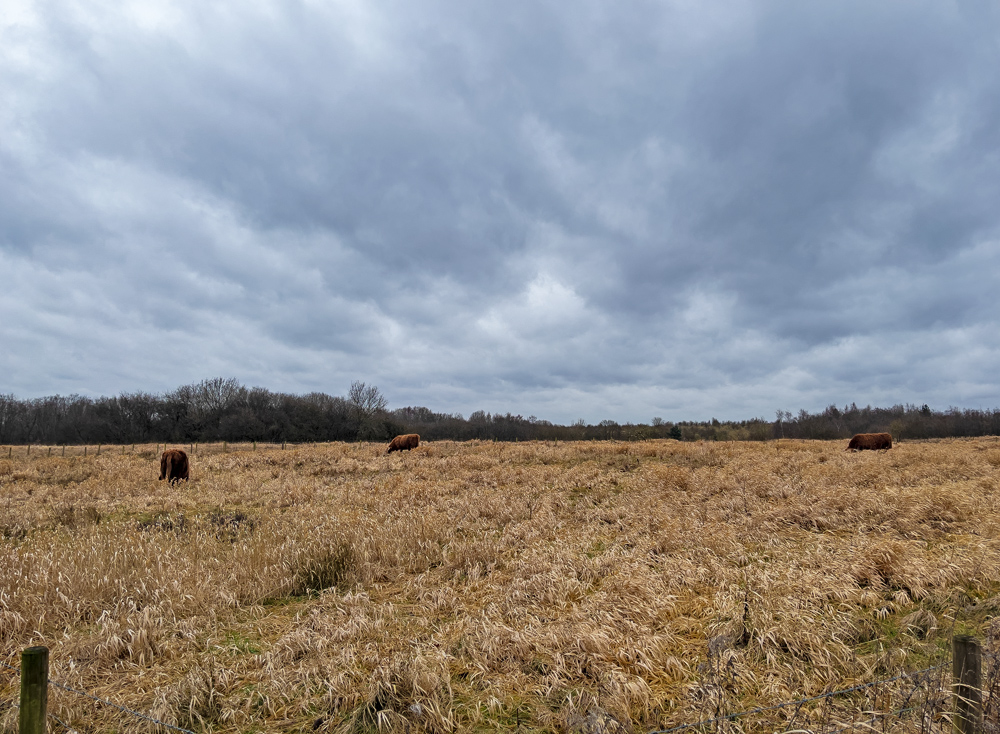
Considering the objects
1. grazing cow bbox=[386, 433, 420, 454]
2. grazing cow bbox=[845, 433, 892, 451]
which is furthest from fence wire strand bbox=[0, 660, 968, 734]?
grazing cow bbox=[845, 433, 892, 451]

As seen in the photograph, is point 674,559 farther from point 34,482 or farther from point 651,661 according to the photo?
point 34,482

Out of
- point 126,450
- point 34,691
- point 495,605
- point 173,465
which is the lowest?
point 126,450

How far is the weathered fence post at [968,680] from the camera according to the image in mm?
2689

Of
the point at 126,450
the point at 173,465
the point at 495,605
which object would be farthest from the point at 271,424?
the point at 495,605

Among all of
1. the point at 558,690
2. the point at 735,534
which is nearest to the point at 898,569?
the point at 735,534

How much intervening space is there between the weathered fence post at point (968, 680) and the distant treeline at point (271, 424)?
188ft

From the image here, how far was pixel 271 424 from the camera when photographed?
70.3 meters

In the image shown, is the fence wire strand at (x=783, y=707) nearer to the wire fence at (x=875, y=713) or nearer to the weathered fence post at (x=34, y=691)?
the wire fence at (x=875, y=713)

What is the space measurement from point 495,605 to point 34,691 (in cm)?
415

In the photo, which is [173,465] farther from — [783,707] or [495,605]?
[783,707]

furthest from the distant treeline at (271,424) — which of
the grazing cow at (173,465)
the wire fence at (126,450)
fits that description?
the grazing cow at (173,465)

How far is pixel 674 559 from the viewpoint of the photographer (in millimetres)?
7207

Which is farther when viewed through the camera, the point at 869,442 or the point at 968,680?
the point at 869,442

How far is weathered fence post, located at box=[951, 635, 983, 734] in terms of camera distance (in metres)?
2.69
